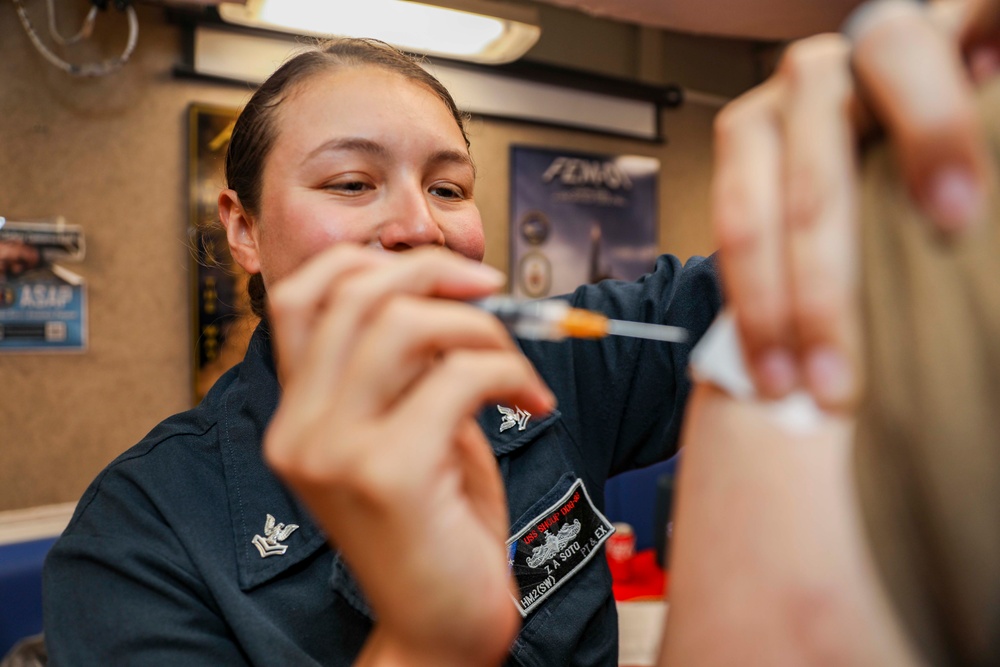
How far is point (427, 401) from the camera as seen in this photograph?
0.41m

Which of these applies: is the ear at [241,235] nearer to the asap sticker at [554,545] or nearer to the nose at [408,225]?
the nose at [408,225]

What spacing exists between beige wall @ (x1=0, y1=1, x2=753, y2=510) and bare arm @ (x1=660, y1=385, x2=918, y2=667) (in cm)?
235

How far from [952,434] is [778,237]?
0.12 metres

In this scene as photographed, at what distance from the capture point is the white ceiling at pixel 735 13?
2.16m

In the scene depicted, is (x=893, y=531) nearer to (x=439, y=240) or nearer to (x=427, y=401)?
(x=427, y=401)

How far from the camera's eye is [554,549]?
3.30ft

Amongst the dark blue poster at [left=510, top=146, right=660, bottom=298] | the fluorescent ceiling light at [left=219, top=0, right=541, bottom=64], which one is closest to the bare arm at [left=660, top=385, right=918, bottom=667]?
the fluorescent ceiling light at [left=219, top=0, right=541, bottom=64]

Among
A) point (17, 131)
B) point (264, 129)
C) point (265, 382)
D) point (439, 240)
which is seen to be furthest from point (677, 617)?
point (17, 131)

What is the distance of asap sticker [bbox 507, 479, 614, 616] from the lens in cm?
97

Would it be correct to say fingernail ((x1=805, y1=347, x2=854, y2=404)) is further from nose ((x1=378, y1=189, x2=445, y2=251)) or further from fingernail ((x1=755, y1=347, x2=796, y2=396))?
nose ((x1=378, y1=189, x2=445, y2=251))

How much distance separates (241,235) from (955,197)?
3.26 ft

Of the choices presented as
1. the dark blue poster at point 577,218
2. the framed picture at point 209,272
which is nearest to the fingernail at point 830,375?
the framed picture at point 209,272

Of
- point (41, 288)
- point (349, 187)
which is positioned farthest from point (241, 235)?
point (41, 288)

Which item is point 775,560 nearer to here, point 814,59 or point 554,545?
point 814,59
